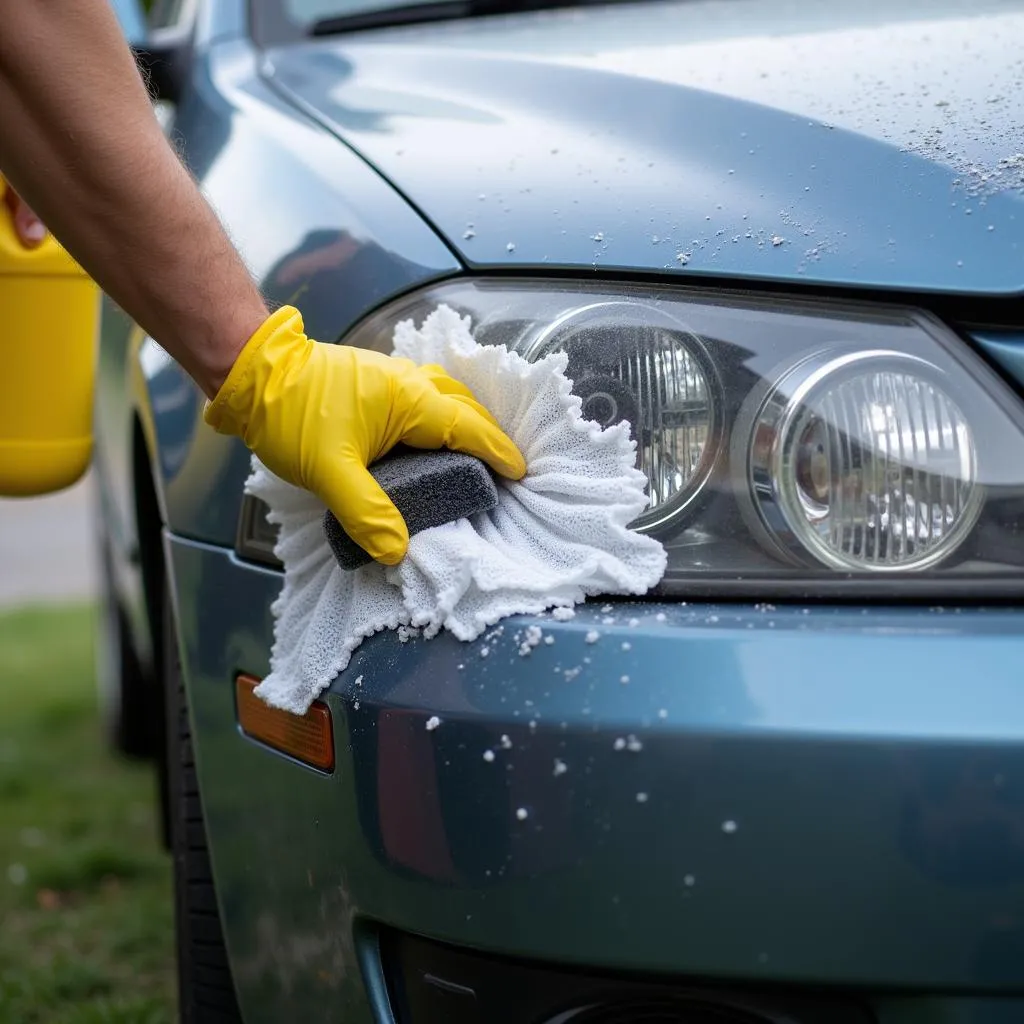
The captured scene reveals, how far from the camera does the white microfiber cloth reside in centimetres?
121

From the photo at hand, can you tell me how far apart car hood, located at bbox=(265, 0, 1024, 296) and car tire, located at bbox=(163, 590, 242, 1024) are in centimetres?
66

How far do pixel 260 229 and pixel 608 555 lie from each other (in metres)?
A: 0.65

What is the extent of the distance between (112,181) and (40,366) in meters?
0.74

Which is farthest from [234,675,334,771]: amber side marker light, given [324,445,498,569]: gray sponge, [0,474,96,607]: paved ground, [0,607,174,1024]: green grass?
[0,474,96,607]: paved ground

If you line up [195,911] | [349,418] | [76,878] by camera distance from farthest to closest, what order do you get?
1. [76,878]
2. [195,911]
3. [349,418]

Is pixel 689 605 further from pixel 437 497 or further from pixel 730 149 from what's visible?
pixel 730 149

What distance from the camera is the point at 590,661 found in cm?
114

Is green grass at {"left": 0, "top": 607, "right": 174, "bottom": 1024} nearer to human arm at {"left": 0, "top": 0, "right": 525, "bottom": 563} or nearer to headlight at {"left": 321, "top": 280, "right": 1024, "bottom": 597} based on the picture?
human arm at {"left": 0, "top": 0, "right": 525, "bottom": 563}

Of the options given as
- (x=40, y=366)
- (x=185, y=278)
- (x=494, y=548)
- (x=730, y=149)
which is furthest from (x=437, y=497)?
(x=40, y=366)

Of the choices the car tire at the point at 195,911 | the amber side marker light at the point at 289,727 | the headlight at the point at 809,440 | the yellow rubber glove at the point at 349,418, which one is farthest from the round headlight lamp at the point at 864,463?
the car tire at the point at 195,911

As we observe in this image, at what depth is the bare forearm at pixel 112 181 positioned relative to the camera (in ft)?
4.26

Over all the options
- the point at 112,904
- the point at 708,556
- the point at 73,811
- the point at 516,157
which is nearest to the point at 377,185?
the point at 516,157

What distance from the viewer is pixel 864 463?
1.21 metres

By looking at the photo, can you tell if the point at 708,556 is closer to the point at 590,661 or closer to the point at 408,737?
the point at 590,661
